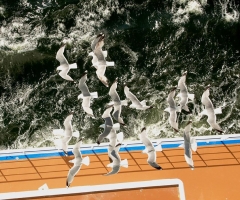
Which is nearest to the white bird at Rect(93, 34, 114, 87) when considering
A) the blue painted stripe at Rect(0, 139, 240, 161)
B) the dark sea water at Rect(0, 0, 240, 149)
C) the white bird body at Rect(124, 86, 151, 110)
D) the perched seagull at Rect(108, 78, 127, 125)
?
the perched seagull at Rect(108, 78, 127, 125)

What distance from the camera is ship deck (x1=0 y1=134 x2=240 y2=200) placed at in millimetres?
7324

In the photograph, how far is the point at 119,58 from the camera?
9.37 meters

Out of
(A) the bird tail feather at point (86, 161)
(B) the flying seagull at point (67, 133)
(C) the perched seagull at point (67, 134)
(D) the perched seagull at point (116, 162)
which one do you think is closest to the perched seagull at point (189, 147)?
Result: (D) the perched seagull at point (116, 162)

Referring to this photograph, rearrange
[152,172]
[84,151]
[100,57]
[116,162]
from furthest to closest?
1. [100,57]
2. [84,151]
3. [152,172]
4. [116,162]

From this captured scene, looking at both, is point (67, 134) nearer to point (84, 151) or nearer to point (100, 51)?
point (84, 151)

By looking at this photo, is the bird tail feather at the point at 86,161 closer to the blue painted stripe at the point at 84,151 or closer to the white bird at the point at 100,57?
the blue painted stripe at the point at 84,151

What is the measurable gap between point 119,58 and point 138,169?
11.0 feet

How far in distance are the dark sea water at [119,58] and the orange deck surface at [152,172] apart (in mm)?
1291

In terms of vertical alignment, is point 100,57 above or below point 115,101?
above

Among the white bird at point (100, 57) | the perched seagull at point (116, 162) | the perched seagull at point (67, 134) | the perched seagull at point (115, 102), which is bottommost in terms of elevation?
the perched seagull at point (116, 162)

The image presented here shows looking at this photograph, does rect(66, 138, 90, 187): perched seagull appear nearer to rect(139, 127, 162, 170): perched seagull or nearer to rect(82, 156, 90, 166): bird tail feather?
rect(82, 156, 90, 166): bird tail feather

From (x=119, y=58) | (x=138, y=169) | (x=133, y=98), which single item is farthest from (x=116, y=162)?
(x=119, y=58)

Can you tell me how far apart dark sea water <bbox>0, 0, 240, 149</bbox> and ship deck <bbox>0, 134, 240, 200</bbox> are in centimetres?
123

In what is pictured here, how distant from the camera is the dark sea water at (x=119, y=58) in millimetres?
8969
